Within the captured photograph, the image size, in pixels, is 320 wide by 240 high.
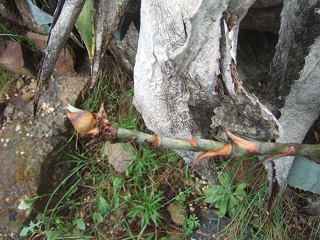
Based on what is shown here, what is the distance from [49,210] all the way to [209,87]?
106 cm

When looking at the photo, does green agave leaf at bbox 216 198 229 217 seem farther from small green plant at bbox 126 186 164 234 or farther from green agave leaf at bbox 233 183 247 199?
small green plant at bbox 126 186 164 234

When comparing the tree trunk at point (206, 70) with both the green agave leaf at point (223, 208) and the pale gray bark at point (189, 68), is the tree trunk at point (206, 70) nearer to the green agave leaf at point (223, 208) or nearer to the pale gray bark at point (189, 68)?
the pale gray bark at point (189, 68)

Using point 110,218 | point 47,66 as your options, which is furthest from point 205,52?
point 110,218

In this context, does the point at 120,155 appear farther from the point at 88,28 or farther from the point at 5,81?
the point at 88,28

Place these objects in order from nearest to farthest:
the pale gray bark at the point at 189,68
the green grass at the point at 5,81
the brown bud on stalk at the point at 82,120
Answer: the brown bud on stalk at the point at 82,120 < the pale gray bark at the point at 189,68 < the green grass at the point at 5,81

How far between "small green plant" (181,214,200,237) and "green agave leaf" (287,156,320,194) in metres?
0.47

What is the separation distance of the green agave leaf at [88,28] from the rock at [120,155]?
0.65 meters

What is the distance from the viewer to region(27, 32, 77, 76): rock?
1.63 m

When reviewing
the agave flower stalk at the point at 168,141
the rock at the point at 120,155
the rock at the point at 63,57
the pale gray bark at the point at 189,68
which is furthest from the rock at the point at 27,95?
the agave flower stalk at the point at 168,141

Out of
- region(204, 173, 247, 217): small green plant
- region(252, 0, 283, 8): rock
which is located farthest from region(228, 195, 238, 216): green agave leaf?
region(252, 0, 283, 8): rock

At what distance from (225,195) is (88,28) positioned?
29.1 inches

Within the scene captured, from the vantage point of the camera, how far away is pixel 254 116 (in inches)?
29.7

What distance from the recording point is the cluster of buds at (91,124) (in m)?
0.51

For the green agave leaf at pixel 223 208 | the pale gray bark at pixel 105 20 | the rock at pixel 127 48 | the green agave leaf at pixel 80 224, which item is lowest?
the green agave leaf at pixel 80 224
